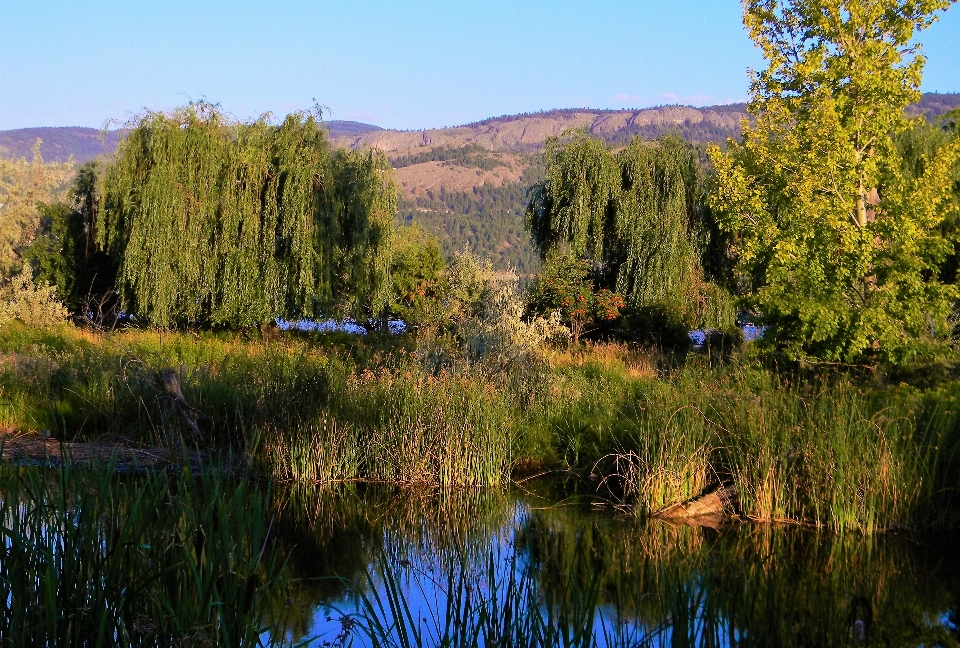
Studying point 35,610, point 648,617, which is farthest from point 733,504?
point 35,610

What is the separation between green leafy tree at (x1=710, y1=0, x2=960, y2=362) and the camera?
39.8 feet

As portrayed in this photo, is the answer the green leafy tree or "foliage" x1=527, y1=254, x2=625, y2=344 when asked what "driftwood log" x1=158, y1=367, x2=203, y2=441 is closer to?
the green leafy tree

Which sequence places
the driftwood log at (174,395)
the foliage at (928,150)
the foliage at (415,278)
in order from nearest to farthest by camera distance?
the driftwood log at (174,395) → the foliage at (928,150) → the foliage at (415,278)

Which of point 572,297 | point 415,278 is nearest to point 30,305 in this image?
point 415,278

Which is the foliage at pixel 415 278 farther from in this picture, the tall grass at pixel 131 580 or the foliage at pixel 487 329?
the tall grass at pixel 131 580

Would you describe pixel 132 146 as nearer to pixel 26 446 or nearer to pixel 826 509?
pixel 26 446

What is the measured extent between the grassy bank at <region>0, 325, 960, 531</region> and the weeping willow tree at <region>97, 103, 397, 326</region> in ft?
25.6

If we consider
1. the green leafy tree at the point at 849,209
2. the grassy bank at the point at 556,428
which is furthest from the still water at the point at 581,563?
the green leafy tree at the point at 849,209

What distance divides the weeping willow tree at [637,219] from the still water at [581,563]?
14772 mm

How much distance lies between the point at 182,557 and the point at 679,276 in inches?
807

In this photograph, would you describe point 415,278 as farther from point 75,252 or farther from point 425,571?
point 425,571

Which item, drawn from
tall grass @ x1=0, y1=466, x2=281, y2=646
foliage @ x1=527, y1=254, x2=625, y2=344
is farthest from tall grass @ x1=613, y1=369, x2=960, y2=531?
foliage @ x1=527, y1=254, x2=625, y2=344

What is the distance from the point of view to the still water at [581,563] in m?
5.34

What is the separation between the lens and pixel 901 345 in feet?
39.2
